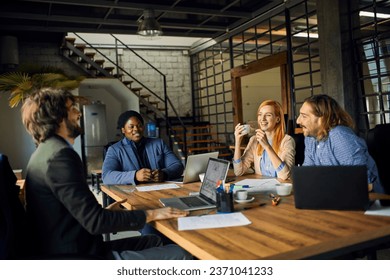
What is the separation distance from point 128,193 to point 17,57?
6.27 m

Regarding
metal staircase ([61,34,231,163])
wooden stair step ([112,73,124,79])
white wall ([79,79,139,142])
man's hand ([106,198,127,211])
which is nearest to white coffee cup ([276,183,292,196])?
man's hand ([106,198,127,211])

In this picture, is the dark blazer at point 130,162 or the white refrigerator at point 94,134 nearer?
the dark blazer at point 130,162

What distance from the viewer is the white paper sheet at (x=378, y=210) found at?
1.34m

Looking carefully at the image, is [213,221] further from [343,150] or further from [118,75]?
[118,75]

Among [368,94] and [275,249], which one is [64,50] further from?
[275,249]

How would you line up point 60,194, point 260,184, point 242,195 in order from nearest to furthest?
point 60,194, point 242,195, point 260,184

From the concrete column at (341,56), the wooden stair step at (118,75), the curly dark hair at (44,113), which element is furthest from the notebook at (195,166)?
the wooden stair step at (118,75)

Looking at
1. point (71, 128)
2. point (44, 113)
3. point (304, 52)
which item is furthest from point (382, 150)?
point (304, 52)

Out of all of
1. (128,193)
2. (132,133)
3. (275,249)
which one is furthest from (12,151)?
(275,249)

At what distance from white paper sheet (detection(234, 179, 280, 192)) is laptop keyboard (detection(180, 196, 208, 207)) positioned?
33 centimetres

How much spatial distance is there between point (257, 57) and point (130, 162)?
450 centimetres

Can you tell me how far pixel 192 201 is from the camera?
1.74 meters

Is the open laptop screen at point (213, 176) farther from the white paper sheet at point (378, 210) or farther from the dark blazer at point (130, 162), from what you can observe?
the dark blazer at point (130, 162)

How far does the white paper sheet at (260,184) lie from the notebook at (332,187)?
48 cm
